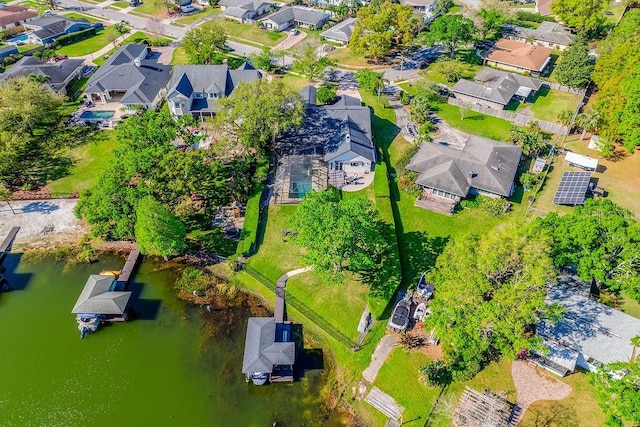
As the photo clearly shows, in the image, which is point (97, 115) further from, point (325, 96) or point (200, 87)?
point (325, 96)

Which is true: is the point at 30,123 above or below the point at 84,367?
above

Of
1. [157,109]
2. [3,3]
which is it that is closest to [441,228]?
[157,109]

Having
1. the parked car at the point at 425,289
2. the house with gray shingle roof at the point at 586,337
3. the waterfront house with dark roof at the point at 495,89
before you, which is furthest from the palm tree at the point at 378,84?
the house with gray shingle roof at the point at 586,337

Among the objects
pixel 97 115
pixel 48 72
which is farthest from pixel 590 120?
pixel 48 72

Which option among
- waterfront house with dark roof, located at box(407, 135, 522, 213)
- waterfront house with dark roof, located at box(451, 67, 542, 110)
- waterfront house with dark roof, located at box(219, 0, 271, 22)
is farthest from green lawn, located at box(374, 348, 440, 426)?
waterfront house with dark roof, located at box(219, 0, 271, 22)

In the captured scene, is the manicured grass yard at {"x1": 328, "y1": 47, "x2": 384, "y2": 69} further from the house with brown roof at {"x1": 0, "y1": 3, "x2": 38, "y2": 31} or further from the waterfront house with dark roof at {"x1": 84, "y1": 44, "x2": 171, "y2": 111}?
the house with brown roof at {"x1": 0, "y1": 3, "x2": 38, "y2": 31}

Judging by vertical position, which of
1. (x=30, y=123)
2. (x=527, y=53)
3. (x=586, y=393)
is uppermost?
(x=527, y=53)

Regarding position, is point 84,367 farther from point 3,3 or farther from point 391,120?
point 3,3
